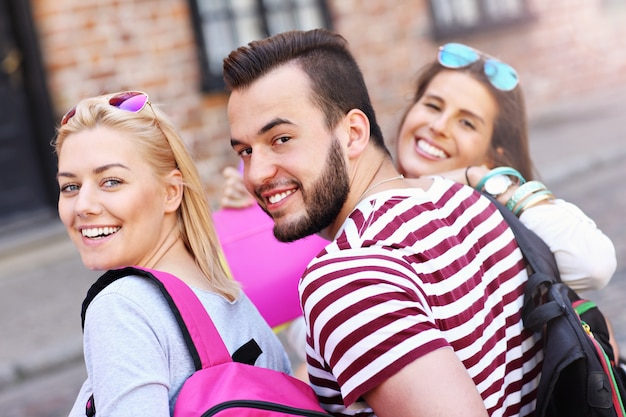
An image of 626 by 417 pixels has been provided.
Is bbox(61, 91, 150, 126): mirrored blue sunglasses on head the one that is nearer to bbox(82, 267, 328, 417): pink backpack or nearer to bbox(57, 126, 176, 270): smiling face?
bbox(57, 126, 176, 270): smiling face

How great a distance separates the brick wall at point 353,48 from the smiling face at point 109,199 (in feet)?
8.61

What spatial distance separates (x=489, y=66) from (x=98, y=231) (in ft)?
4.67

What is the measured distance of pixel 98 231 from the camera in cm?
195

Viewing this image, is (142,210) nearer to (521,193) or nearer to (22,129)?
(521,193)

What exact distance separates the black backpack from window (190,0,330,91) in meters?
6.82

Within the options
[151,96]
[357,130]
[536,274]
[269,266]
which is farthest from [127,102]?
[151,96]

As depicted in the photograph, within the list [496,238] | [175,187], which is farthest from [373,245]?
[175,187]

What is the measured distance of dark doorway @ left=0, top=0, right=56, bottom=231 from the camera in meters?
7.34

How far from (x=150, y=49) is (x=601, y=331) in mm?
6577

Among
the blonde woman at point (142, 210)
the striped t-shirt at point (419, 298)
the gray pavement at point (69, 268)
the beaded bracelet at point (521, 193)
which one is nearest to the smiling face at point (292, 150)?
the striped t-shirt at point (419, 298)

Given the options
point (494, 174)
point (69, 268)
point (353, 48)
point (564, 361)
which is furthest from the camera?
point (353, 48)

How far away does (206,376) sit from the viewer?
1581mm

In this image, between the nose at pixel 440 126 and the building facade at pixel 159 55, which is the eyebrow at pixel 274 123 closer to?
the nose at pixel 440 126

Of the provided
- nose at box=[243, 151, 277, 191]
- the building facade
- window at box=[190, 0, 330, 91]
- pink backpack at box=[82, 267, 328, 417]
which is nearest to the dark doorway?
the building facade
